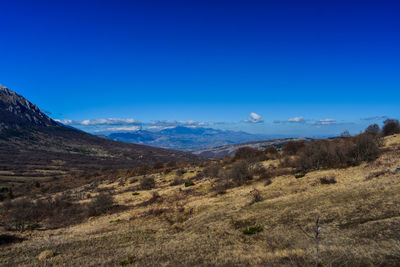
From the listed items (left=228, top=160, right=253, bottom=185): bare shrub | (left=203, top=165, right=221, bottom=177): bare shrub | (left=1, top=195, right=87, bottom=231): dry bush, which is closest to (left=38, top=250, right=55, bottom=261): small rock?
(left=1, top=195, right=87, bottom=231): dry bush

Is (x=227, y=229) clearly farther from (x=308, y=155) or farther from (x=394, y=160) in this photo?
(x=308, y=155)

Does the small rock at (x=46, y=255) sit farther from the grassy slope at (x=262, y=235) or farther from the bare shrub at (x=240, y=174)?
the bare shrub at (x=240, y=174)

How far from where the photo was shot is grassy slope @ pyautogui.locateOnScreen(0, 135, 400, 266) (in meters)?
10.4

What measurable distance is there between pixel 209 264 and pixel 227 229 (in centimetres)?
592

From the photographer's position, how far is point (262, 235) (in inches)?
557

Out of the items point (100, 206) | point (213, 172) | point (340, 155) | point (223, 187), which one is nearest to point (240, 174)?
point (223, 187)

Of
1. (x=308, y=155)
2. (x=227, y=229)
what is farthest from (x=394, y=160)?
(x=227, y=229)

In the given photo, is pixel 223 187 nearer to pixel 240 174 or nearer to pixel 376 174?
pixel 240 174

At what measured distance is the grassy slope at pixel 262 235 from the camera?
34.0ft

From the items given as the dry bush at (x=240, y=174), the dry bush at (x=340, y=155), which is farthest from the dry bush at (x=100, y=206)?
the dry bush at (x=340, y=155)

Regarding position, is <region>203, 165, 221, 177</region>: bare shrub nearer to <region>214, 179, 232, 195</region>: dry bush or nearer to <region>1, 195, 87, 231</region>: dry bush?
<region>214, 179, 232, 195</region>: dry bush

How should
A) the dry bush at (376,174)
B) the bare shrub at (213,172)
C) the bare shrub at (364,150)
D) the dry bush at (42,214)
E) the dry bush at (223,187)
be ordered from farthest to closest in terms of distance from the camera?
the bare shrub at (213,172) → the dry bush at (223,187) → the bare shrub at (364,150) → the dry bush at (42,214) → the dry bush at (376,174)

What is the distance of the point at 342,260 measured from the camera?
902 centimetres

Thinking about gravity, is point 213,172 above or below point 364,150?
below
